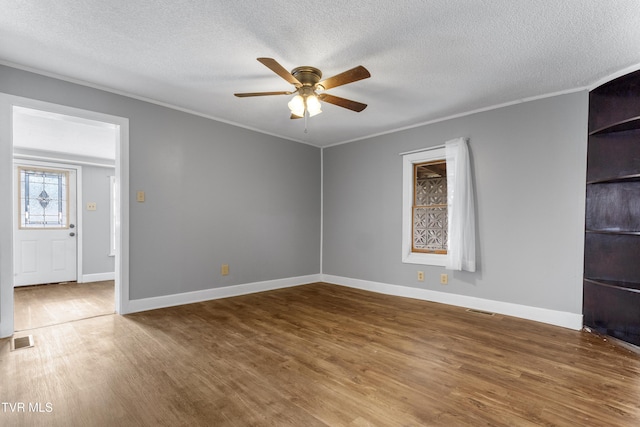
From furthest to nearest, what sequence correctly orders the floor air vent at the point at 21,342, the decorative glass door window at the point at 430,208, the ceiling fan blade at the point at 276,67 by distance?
the decorative glass door window at the point at 430,208
the floor air vent at the point at 21,342
the ceiling fan blade at the point at 276,67

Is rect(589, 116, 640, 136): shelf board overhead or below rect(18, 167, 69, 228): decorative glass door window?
overhead

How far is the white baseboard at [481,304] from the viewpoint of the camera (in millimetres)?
3156

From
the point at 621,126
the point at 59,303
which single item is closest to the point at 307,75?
the point at 621,126

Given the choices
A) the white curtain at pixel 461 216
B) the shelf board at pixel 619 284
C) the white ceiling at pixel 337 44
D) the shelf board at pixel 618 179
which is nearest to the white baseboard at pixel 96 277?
the white ceiling at pixel 337 44

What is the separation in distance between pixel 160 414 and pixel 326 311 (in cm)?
217

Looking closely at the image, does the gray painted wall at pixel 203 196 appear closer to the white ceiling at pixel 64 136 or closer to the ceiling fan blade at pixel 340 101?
the white ceiling at pixel 64 136

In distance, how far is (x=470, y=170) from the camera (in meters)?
3.79

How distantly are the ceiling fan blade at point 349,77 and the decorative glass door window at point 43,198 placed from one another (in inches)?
214

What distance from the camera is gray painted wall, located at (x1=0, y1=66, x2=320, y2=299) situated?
3.48 m

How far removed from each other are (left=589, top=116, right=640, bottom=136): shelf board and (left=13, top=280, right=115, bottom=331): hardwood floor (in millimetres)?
5369

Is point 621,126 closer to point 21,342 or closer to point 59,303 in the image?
point 21,342

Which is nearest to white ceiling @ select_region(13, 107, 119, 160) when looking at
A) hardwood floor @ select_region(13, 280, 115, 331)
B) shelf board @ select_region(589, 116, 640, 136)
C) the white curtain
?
hardwood floor @ select_region(13, 280, 115, 331)

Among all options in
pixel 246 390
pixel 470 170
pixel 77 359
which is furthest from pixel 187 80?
pixel 470 170

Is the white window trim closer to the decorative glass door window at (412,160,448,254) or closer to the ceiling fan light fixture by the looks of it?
the decorative glass door window at (412,160,448,254)
